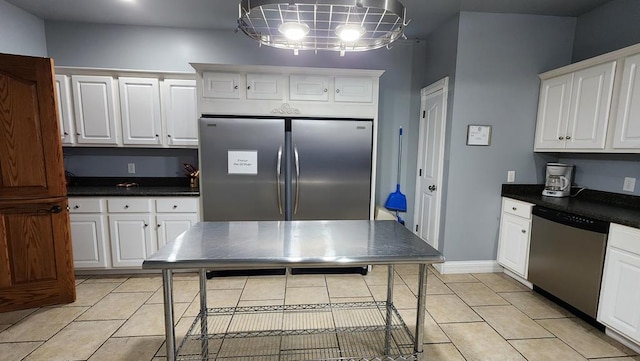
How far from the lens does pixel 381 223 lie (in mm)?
2031

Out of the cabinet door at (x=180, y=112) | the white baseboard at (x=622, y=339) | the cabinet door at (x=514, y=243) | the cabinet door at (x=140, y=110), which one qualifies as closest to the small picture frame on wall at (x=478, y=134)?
the cabinet door at (x=514, y=243)

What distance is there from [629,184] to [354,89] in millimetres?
2570

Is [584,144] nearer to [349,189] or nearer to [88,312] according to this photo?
[349,189]

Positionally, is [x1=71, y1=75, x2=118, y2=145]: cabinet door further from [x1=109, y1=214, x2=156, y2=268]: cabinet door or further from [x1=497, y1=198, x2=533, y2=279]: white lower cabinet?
[x1=497, y1=198, x2=533, y2=279]: white lower cabinet

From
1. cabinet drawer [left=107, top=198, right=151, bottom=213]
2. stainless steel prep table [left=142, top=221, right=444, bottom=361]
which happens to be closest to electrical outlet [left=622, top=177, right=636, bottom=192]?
stainless steel prep table [left=142, top=221, right=444, bottom=361]

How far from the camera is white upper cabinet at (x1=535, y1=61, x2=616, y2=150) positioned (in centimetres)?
238

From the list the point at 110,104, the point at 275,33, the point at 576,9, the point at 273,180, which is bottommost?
the point at 273,180

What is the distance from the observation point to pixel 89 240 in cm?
291

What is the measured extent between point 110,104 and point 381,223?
10.2 feet

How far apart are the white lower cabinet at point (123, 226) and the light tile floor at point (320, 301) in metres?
0.24

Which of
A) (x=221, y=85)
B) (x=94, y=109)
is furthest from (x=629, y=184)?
(x=94, y=109)

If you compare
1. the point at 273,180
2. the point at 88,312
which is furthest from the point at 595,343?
the point at 88,312

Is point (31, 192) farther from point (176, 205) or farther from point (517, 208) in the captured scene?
point (517, 208)

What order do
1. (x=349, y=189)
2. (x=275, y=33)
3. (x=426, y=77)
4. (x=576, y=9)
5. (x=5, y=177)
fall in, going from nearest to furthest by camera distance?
(x=275, y=33)
(x=5, y=177)
(x=576, y=9)
(x=349, y=189)
(x=426, y=77)
